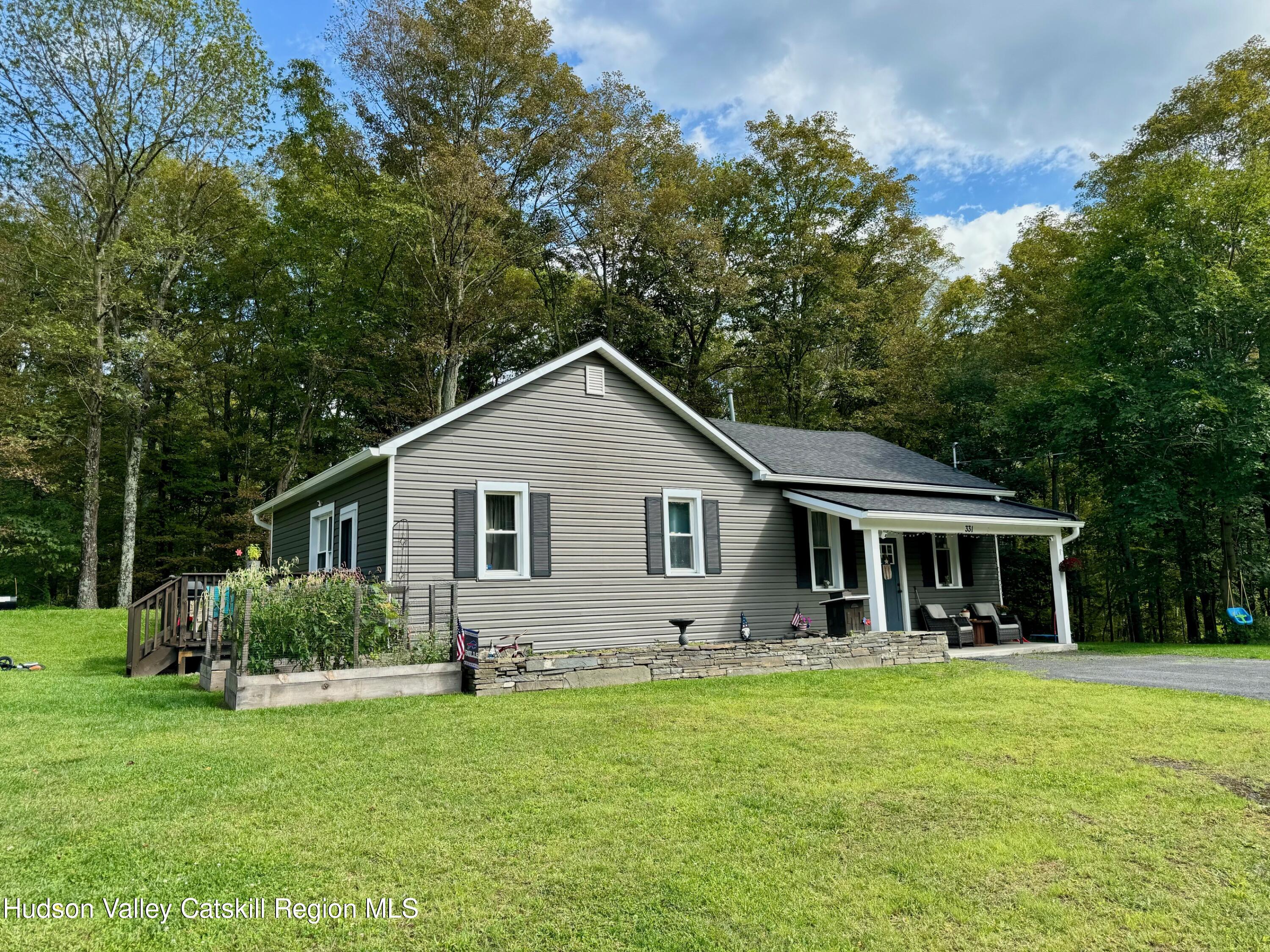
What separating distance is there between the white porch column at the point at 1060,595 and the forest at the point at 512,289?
2898mm

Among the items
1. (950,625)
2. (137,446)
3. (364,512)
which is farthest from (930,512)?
(137,446)

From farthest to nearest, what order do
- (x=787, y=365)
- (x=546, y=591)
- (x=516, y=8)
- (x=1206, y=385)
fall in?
(x=787, y=365) < (x=516, y=8) < (x=1206, y=385) < (x=546, y=591)

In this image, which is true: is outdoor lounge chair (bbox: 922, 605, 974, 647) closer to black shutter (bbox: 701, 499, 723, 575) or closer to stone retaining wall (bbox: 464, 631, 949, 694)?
stone retaining wall (bbox: 464, 631, 949, 694)

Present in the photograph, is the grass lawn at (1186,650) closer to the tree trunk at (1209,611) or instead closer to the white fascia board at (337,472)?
the tree trunk at (1209,611)

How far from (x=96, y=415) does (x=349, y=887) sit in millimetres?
21861

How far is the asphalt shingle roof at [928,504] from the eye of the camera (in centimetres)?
1402

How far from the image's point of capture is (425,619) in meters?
11.2

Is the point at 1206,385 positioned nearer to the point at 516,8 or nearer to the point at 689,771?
the point at 689,771

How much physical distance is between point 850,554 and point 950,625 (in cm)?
245

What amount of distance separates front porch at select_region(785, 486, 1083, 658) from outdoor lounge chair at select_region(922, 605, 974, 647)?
0.08 ft

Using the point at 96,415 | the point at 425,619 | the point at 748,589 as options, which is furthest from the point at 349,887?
the point at 96,415

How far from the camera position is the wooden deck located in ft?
35.6

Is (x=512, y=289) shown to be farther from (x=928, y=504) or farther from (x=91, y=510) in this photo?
(x=928, y=504)

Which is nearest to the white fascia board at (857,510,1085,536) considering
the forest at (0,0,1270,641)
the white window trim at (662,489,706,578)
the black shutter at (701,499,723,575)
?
the black shutter at (701,499,723,575)
